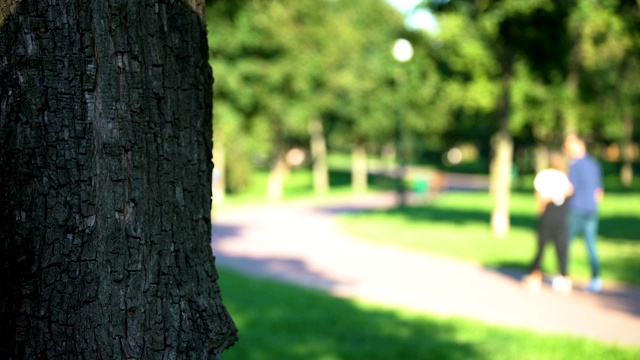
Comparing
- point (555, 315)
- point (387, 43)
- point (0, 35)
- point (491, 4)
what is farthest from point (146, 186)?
point (387, 43)

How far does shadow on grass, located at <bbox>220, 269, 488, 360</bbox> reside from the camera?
271 inches

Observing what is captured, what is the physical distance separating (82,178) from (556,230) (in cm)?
927

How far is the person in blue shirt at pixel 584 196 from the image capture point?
433 inches

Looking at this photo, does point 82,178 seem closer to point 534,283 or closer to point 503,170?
point 534,283

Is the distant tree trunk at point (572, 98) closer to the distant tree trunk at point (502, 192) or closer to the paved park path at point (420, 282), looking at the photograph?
the distant tree trunk at point (502, 192)

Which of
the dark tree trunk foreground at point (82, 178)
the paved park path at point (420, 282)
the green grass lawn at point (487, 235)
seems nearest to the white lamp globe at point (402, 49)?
the green grass lawn at point (487, 235)

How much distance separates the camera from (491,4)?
1748 centimetres

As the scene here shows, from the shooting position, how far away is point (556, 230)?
436 inches

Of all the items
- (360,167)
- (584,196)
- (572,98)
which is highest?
(572,98)

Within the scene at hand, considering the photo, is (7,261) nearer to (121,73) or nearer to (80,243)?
(80,243)

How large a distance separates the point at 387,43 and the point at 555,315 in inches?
720

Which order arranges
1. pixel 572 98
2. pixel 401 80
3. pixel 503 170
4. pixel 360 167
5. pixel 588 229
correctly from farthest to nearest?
pixel 360 167
pixel 572 98
pixel 401 80
pixel 503 170
pixel 588 229

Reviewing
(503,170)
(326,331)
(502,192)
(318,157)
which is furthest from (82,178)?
(318,157)

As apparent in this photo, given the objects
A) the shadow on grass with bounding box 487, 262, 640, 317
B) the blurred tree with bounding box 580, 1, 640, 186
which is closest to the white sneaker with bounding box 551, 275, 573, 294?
the shadow on grass with bounding box 487, 262, 640, 317
